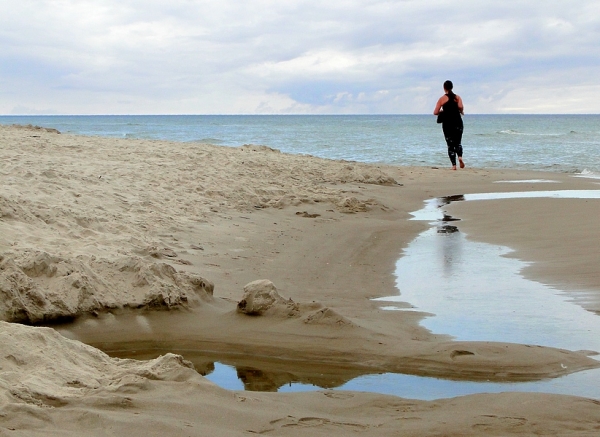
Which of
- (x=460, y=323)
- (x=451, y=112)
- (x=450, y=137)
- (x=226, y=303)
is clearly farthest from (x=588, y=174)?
(x=226, y=303)

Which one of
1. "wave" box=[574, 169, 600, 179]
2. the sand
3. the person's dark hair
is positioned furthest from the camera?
"wave" box=[574, 169, 600, 179]

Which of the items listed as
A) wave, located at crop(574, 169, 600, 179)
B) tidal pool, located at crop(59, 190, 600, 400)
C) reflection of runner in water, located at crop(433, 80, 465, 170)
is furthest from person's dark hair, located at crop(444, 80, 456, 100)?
tidal pool, located at crop(59, 190, 600, 400)

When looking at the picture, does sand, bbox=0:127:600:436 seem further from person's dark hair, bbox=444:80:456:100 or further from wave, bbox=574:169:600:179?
wave, bbox=574:169:600:179

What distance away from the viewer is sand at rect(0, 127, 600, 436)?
9.39 feet

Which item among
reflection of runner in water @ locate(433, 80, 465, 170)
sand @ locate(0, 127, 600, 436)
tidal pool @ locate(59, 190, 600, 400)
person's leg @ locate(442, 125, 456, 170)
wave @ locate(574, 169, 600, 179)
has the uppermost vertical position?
reflection of runner in water @ locate(433, 80, 465, 170)

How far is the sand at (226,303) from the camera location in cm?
286

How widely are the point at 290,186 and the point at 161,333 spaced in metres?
7.06

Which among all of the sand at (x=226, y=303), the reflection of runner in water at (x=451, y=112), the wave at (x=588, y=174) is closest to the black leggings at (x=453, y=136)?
the reflection of runner in water at (x=451, y=112)

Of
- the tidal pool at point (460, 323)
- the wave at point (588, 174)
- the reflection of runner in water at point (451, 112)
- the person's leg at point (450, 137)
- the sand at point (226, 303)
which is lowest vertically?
the tidal pool at point (460, 323)

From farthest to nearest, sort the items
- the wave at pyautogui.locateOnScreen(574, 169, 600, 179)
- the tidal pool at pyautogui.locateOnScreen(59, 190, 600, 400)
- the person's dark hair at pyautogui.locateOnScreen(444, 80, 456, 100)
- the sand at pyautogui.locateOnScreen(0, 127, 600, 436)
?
the wave at pyautogui.locateOnScreen(574, 169, 600, 179) < the person's dark hair at pyautogui.locateOnScreen(444, 80, 456, 100) < the tidal pool at pyautogui.locateOnScreen(59, 190, 600, 400) < the sand at pyautogui.locateOnScreen(0, 127, 600, 436)

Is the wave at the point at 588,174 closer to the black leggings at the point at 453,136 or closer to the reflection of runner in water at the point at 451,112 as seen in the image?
the black leggings at the point at 453,136

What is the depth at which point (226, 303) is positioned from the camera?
504 cm

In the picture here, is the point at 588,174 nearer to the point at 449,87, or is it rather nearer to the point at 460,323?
the point at 449,87

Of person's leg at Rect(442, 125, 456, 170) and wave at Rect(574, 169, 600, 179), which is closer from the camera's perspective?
person's leg at Rect(442, 125, 456, 170)
